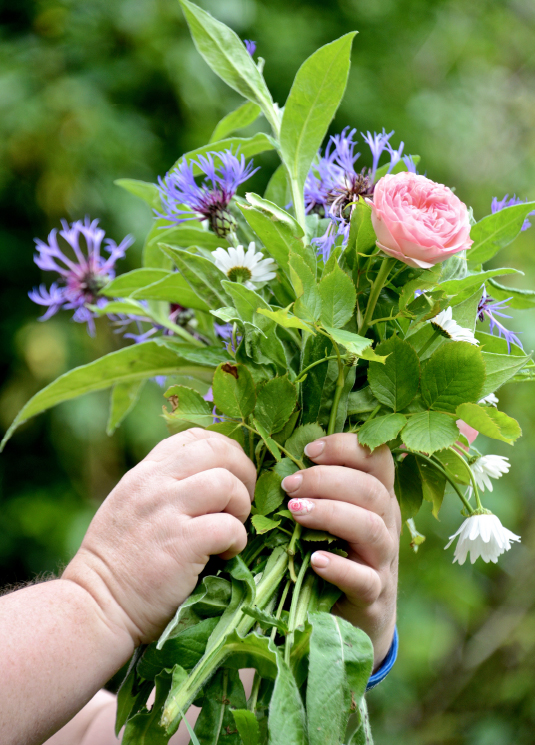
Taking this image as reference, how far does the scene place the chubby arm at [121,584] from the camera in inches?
15.2

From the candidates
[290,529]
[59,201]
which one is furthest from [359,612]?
[59,201]

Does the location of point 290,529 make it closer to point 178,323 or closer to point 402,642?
point 178,323

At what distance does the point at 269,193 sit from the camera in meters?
0.57

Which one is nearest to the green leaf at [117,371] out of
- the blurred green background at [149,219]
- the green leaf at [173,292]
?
the green leaf at [173,292]

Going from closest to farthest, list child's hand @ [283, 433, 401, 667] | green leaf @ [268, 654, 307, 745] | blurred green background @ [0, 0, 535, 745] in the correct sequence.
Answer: green leaf @ [268, 654, 307, 745] → child's hand @ [283, 433, 401, 667] → blurred green background @ [0, 0, 535, 745]

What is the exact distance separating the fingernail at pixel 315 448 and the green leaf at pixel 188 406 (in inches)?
3.0

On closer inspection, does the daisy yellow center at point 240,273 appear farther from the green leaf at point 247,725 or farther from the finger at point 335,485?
the green leaf at point 247,725

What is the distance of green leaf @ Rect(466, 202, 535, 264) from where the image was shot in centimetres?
47

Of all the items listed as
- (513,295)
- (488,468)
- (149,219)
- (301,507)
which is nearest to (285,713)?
(301,507)

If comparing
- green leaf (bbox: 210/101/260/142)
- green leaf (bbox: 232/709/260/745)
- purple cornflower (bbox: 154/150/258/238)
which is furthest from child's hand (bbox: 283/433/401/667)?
green leaf (bbox: 210/101/260/142)

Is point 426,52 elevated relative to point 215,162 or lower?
elevated

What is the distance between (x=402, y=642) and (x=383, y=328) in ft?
4.10

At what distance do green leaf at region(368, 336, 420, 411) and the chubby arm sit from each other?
11 cm

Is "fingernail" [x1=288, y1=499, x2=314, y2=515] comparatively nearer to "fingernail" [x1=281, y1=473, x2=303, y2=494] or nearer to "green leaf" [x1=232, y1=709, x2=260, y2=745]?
"fingernail" [x1=281, y1=473, x2=303, y2=494]
